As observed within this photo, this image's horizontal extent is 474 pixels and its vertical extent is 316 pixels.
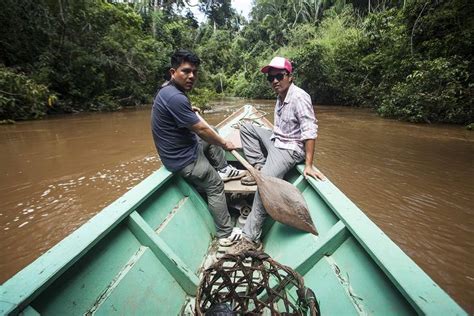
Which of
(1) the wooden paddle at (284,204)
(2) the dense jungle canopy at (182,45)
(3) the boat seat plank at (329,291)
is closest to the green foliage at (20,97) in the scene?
(2) the dense jungle canopy at (182,45)

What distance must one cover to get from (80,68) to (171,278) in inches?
487

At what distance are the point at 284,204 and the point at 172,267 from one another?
0.81 metres

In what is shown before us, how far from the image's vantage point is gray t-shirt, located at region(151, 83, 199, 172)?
1977 millimetres

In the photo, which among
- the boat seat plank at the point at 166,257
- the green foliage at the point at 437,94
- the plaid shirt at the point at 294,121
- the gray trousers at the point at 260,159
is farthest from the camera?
the green foliage at the point at 437,94

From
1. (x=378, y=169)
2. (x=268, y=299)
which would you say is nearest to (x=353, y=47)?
(x=378, y=169)

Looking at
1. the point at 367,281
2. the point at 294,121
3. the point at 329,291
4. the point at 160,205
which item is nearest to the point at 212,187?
the point at 160,205

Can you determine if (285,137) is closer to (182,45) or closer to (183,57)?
(183,57)

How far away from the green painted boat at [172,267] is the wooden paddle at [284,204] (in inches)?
3.5

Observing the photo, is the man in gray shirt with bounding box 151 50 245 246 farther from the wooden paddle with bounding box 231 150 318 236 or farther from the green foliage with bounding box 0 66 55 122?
the green foliage with bounding box 0 66 55 122

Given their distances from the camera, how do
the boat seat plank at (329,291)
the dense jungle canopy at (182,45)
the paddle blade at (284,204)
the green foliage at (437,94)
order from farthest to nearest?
the dense jungle canopy at (182,45)
the green foliage at (437,94)
the paddle blade at (284,204)
the boat seat plank at (329,291)

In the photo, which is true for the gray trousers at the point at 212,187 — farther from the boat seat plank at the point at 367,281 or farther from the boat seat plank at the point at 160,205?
the boat seat plank at the point at 367,281

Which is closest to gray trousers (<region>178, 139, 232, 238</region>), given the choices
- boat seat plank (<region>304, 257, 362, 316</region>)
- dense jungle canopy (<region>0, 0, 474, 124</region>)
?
boat seat plank (<region>304, 257, 362, 316</region>)

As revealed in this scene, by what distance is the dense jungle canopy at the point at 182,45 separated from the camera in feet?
26.3

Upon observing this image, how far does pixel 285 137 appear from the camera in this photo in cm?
253
